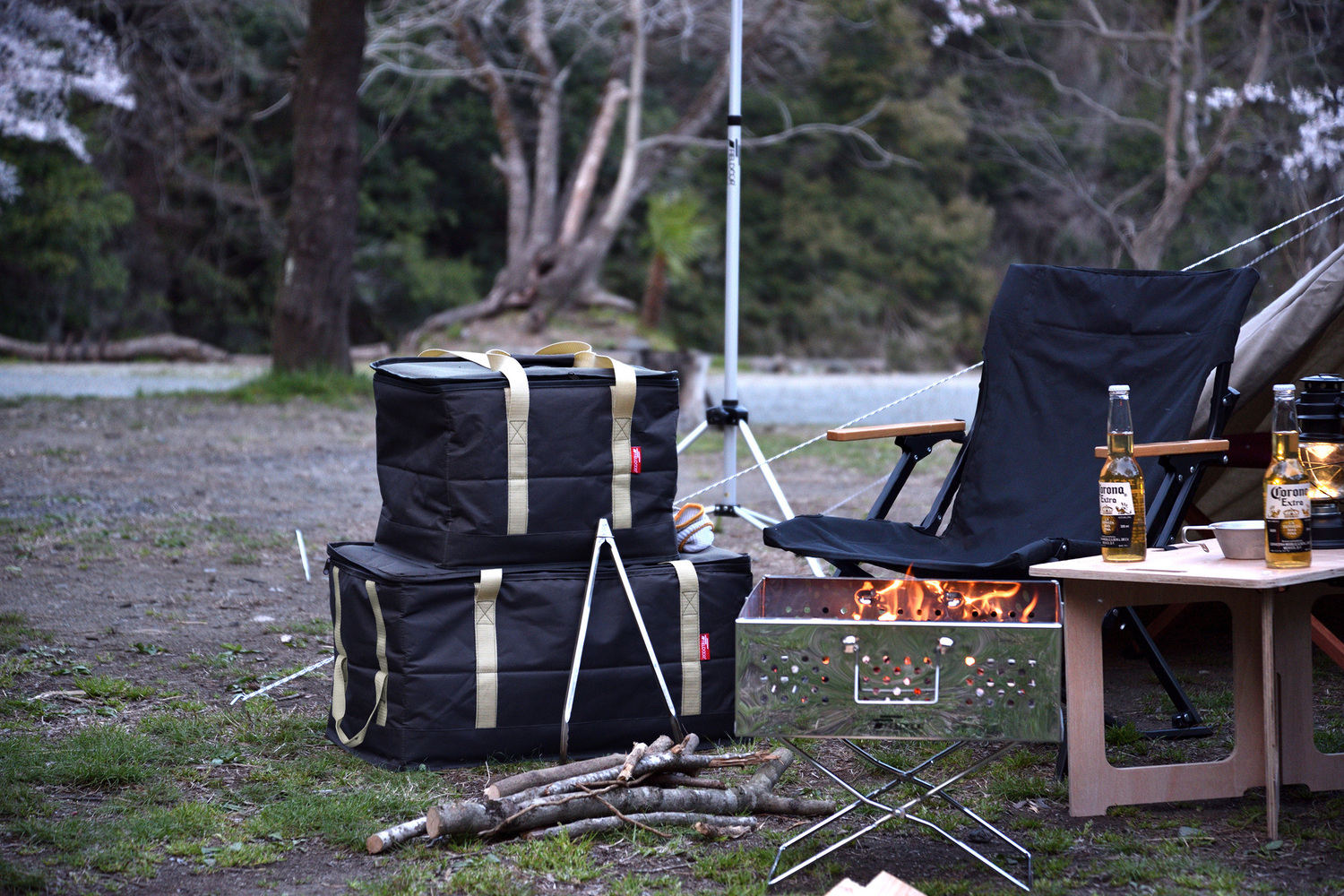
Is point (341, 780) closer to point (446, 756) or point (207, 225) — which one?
point (446, 756)

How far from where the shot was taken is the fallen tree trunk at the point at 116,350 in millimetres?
14250

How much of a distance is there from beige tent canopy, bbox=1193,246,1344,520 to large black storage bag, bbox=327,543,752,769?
1.47 metres

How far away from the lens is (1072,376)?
3281 mm

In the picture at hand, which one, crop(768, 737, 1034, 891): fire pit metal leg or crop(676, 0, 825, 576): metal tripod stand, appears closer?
crop(768, 737, 1034, 891): fire pit metal leg

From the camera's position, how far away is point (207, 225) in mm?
18969

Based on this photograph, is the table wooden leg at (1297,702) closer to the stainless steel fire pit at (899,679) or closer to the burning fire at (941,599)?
the burning fire at (941,599)

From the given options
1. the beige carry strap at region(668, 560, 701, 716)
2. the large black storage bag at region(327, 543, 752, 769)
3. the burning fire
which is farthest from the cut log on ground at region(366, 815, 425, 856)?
the burning fire

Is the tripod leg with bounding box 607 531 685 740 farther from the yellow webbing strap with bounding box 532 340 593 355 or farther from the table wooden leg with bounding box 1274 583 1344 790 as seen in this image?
the table wooden leg with bounding box 1274 583 1344 790

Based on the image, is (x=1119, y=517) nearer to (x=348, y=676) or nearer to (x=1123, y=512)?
(x=1123, y=512)

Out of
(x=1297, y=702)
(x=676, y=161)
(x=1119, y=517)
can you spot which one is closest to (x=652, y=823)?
(x=1119, y=517)

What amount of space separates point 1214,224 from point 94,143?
1334cm

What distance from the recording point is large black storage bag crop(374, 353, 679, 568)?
7.92ft

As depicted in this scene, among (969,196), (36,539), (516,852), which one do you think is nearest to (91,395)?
(36,539)

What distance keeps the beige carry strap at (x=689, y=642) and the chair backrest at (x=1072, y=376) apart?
32.6 inches
